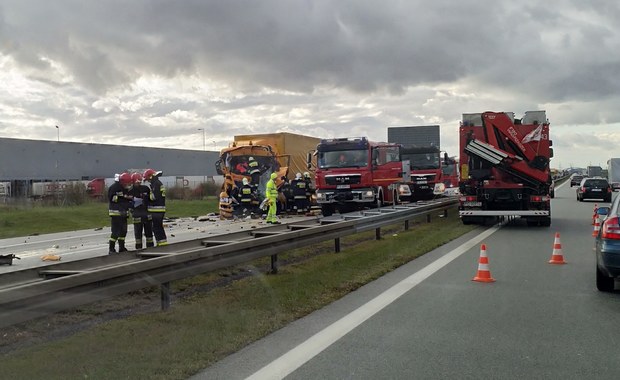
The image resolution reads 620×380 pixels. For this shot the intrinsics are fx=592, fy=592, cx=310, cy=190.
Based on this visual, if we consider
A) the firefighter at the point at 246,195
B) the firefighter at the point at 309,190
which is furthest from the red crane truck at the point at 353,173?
the firefighter at the point at 246,195

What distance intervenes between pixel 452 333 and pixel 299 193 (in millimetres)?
18708

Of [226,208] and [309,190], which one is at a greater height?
[309,190]

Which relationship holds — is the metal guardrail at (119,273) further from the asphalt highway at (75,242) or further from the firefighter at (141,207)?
the asphalt highway at (75,242)

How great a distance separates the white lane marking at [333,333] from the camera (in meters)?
5.04

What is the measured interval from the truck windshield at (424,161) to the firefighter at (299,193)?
7294mm

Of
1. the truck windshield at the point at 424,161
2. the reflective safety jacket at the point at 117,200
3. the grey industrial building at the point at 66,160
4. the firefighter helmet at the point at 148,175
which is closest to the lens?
the reflective safety jacket at the point at 117,200

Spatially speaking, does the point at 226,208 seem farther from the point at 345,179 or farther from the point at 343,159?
the point at 343,159

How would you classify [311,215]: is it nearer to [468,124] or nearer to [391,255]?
[468,124]

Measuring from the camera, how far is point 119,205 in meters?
12.0

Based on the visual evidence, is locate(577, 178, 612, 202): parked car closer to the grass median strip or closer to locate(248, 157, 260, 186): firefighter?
locate(248, 157, 260, 186): firefighter

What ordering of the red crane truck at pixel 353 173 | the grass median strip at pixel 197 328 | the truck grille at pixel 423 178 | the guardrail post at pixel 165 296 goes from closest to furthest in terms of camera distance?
1. the grass median strip at pixel 197 328
2. the guardrail post at pixel 165 296
3. the red crane truck at pixel 353 173
4. the truck grille at pixel 423 178

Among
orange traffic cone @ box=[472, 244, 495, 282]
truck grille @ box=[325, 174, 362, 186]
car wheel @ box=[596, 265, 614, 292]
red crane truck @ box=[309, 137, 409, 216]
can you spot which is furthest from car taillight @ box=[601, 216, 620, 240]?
truck grille @ box=[325, 174, 362, 186]

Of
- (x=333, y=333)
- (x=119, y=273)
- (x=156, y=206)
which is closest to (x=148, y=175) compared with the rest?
(x=156, y=206)

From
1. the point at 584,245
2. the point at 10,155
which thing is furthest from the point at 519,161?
the point at 10,155
